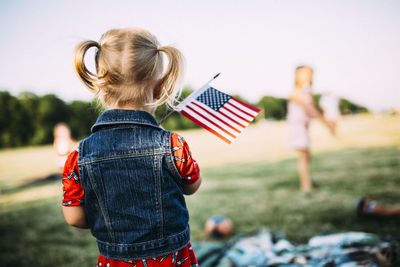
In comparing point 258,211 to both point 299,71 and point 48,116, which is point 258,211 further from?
point 48,116

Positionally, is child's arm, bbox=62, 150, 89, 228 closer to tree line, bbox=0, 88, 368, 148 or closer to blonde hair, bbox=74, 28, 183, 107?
blonde hair, bbox=74, 28, 183, 107

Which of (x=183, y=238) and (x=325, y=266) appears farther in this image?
(x=325, y=266)

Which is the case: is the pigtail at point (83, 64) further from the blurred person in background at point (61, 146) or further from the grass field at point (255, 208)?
the blurred person in background at point (61, 146)

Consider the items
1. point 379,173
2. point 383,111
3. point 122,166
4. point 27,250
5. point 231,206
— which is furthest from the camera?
point 383,111

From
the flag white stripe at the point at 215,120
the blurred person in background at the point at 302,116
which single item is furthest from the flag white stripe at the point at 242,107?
the blurred person in background at the point at 302,116

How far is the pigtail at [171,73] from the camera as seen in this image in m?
1.22

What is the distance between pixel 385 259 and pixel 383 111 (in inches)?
1896

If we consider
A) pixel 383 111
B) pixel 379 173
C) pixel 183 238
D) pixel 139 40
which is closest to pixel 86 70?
pixel 139 40

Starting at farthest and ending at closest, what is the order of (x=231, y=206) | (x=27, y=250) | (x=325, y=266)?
1. (x=231, y=206)
2. (x=27, y=250)
3. (x=325, y=266)

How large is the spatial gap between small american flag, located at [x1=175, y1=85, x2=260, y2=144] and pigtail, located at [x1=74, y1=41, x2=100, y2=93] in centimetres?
46

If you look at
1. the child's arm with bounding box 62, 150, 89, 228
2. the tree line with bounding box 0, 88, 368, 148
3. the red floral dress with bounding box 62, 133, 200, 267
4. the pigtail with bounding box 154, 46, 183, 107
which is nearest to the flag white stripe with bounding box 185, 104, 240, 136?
the pigtail with bounding box 154, 46, 183, 107

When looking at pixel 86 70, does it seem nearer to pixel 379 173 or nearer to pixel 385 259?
pixel 385 259

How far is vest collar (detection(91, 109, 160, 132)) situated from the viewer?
117cm

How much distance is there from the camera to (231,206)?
416 centimetres
